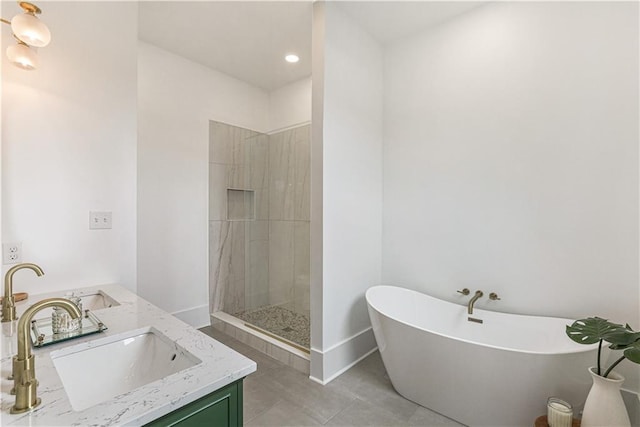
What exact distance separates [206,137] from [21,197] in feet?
5.86

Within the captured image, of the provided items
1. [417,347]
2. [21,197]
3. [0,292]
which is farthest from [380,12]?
[0,292]

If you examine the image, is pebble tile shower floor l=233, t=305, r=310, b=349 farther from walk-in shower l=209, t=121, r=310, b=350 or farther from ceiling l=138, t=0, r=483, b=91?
ceiling l=138, t=0, r=483, b=91

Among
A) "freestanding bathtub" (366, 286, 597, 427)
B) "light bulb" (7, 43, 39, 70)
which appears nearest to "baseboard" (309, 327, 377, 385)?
"freestanding bathtub" (366, 286, 597, 427)

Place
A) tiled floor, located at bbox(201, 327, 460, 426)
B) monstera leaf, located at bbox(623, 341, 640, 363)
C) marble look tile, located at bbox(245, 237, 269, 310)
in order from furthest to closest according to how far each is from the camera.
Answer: marble look tile, located at bbox(245, 237, 269, 310) → tiled floor, located at bbox(201, 327, 460, 426) → monstera leaf, located at bbox(623, 341, 640, 363)

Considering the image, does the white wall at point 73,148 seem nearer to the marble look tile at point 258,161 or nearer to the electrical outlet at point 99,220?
the electrical outlet at point 99,220

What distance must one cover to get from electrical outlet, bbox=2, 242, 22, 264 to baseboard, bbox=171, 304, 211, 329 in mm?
1571

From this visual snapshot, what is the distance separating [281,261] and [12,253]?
7.57 ft

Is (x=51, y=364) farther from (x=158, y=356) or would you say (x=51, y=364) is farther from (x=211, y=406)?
(x=211, y=406)

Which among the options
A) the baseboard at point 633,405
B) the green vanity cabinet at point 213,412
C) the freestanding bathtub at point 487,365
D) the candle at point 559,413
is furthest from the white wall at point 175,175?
the baseboard at point 633,405

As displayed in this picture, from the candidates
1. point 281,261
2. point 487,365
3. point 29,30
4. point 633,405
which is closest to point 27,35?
point 29,30

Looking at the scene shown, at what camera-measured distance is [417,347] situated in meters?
1.83

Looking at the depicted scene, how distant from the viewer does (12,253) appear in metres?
1.58

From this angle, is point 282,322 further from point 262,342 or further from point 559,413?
point 559,413

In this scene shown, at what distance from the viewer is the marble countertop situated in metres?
0.72
